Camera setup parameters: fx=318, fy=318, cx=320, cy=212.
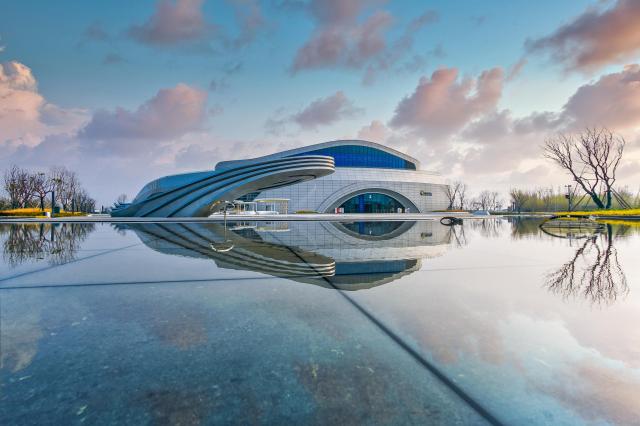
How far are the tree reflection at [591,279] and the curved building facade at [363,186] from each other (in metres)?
58.8

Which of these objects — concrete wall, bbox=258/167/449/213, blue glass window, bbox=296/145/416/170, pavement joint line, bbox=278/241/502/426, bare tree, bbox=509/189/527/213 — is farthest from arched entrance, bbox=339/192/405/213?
pavement joint line, bbox=278/241/502/426

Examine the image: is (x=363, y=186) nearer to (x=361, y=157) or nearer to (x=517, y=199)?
(x=361, y=157)

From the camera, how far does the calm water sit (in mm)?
1893

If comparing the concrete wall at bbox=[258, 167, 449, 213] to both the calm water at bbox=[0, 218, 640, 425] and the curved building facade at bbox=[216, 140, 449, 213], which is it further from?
the calm water at bbox=[0, 218, 640, 425]

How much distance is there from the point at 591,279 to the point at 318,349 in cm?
540

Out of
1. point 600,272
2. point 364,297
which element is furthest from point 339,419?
point 600,272

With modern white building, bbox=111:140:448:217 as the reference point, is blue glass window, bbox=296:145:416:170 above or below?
above

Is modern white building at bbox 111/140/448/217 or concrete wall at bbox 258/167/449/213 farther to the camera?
concrete wall at bbox 258/167/449/213

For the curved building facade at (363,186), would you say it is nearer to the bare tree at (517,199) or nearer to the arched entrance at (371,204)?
the arched entrance at (371,204)

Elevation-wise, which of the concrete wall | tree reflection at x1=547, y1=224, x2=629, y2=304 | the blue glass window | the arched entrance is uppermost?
the blue glass window

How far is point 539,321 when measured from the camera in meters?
3.42

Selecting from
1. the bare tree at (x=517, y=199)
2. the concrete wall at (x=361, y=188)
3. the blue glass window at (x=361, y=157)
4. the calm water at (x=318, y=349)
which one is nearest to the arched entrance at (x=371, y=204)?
the concrete wall at (x=361, y=188)

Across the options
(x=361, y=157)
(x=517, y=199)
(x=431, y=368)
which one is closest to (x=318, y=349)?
(x=431, y=368)

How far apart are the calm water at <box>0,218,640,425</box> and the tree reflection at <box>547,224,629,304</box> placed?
0.18 ft
